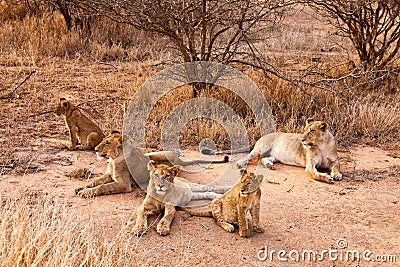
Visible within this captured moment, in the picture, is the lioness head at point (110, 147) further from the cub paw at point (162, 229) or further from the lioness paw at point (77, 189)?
the cub paw at point (162, 229)

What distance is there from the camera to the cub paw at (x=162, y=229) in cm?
496

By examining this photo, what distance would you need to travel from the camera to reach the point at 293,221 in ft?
17.6

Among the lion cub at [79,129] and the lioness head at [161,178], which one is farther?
the lion cub at [79,129]

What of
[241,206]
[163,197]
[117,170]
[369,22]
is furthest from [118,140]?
[369,22]

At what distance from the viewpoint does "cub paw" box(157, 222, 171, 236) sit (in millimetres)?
4961

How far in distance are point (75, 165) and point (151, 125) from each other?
1.53 meters

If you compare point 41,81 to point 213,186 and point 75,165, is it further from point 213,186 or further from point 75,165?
point 213,186

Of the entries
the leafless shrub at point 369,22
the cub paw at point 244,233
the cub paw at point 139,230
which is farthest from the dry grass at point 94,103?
the cub paw at point 244,233

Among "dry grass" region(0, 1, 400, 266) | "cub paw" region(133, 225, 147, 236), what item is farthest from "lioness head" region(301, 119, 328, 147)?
"cub paw" region(133, 225, 147, 236)

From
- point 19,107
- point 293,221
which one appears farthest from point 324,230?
point 19,107

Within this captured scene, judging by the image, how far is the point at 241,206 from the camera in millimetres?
4867

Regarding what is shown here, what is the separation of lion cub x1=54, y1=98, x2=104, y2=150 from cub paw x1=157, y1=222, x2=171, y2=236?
2.41m

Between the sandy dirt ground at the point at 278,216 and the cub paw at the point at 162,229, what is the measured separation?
5 cm

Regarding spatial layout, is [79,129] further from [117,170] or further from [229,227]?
[229,227]
